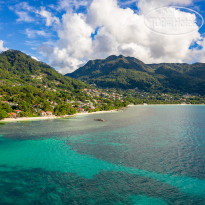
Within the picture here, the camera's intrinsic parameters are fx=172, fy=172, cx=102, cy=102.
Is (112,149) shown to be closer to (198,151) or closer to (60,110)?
(198,151)

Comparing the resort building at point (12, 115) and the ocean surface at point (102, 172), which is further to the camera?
the resort building at point (12, 115)

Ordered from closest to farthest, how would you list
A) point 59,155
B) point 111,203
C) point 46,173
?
point 111,203
point 46,173
point 59,155

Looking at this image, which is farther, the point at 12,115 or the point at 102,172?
the point at 12,115

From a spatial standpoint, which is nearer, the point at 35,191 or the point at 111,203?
the point at 111,203

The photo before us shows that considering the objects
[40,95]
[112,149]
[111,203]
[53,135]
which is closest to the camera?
[111,203]

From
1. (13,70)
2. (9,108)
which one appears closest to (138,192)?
(9,108)

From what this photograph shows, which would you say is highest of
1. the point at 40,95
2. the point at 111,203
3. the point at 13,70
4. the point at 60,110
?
the point at 13,70

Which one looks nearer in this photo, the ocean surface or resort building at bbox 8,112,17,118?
the ocean surface

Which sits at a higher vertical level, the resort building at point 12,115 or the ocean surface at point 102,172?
the resort building at point 12,115

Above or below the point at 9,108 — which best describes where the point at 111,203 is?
below

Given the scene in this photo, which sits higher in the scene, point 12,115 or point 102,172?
point 12,115

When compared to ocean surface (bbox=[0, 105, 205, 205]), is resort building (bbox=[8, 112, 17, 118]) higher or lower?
higher
